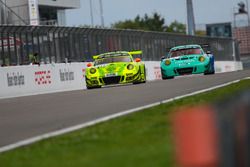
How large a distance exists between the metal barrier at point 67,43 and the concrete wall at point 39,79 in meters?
1.16

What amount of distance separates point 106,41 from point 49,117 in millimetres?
24847

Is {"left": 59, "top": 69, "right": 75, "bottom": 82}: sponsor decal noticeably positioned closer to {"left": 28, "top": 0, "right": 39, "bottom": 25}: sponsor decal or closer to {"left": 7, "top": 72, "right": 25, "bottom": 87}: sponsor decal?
{"left": 7, "top": 72, "right": 25, "bottom": 87}: sponsor decal

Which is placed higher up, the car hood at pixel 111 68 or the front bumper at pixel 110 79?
the car hood at pixel 111 68

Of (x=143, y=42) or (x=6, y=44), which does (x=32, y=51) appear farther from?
(x=143, y=42)

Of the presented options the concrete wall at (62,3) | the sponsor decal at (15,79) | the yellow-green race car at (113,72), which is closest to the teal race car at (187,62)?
the yellow-green race car at (113,72)

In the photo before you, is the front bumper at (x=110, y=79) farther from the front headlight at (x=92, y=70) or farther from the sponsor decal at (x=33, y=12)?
the sponsor decal at (x=33, y=12)

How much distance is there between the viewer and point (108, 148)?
5523 millimetres

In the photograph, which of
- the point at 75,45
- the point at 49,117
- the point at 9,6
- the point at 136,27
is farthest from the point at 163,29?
the point at 49,117

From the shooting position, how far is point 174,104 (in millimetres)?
10344

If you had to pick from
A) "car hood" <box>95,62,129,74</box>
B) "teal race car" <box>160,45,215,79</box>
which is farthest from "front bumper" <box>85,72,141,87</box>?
"teal race car" <box>160,45,215,79</box>

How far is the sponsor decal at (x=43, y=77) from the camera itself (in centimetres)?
2367

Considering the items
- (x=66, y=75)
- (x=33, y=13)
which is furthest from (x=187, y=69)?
(x=33, y=13)

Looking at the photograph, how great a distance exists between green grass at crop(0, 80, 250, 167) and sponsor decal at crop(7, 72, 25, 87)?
1414 cm

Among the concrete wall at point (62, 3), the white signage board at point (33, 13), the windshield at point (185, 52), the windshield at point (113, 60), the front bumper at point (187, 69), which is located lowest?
the front bumper at point (187, 69)
